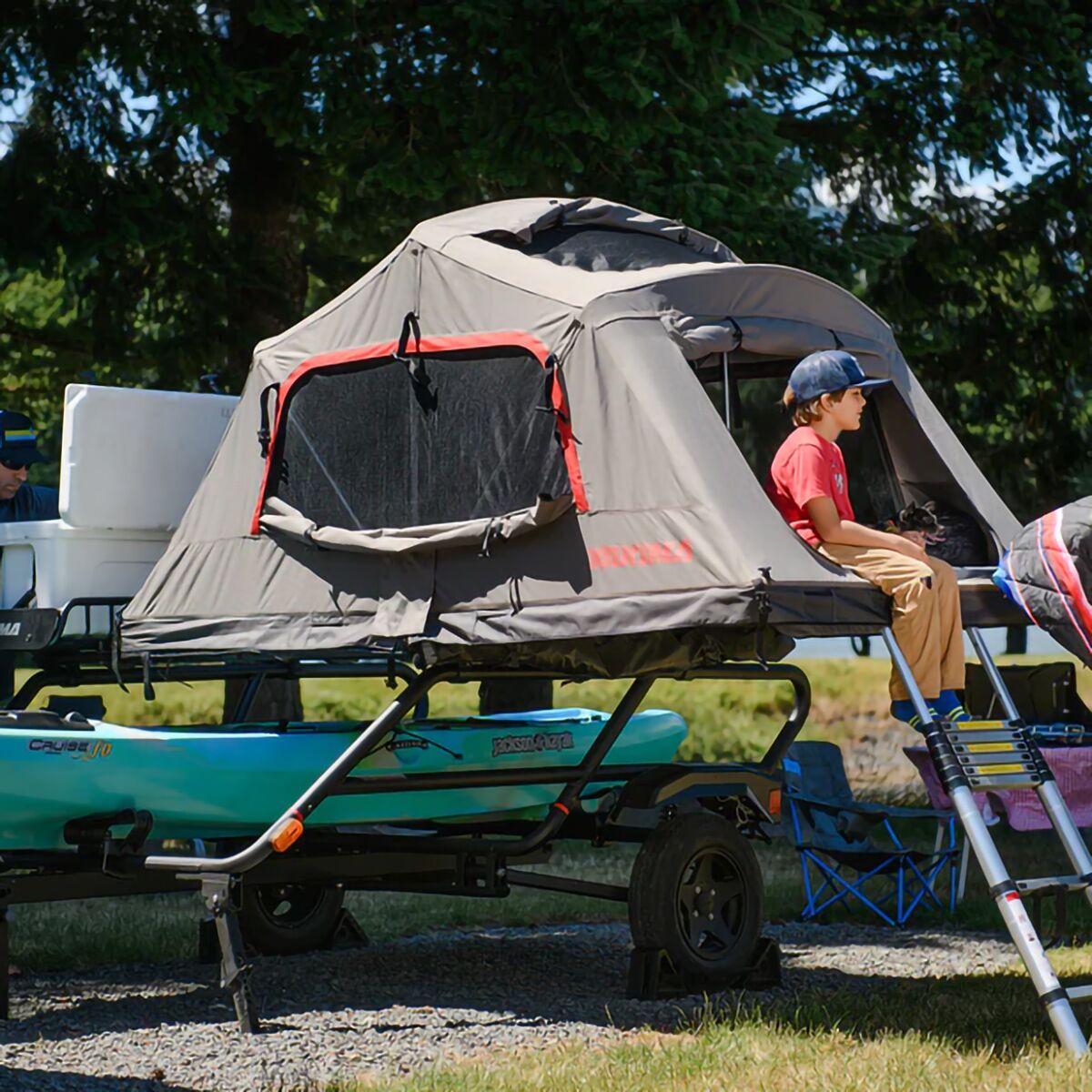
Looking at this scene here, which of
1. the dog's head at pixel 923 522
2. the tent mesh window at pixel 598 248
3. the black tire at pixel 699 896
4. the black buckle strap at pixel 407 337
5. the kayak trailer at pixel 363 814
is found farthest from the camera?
the dog's head at pixel 923 522

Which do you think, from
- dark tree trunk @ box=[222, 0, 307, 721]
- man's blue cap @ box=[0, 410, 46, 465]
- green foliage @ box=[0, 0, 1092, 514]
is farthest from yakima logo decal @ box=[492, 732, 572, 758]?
green foliage @ box=[0, 0, 1092, 514]

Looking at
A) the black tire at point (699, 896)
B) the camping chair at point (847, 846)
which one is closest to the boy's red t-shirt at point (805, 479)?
the black tire at point (699, 896)

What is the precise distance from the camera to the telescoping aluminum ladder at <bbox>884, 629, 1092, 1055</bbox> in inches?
231

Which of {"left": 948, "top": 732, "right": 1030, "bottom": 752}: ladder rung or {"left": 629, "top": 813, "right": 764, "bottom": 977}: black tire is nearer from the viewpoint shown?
{"left": 948, "top": 732, "right": 1030, "bottom": 752}: ladder rung

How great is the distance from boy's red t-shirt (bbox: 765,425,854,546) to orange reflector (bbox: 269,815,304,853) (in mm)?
2184

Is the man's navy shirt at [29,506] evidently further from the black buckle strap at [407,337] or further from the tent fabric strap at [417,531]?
the black buckle strap at [407,337]

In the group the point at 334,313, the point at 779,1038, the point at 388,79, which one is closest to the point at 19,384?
the point at 388,79

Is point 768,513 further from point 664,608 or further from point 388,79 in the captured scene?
point 388,79

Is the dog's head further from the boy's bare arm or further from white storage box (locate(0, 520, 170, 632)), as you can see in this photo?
white storage box (locate(0, 520, 170, 632))

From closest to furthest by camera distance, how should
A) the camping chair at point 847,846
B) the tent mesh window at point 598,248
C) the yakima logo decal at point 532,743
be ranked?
1. the tent mesh window at point 598,248
2. the yakima logo decal at point 532,743
3. the camping chair at point 847,846

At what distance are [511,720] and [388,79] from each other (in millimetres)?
5167

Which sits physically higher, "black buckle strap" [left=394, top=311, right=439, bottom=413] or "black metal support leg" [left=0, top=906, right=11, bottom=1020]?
"black buckle strap" [left=394, top=311, right=439, bottom=413]

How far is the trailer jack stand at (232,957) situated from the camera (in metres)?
6.52

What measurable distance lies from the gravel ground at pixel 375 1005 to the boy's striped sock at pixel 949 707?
1.51m
